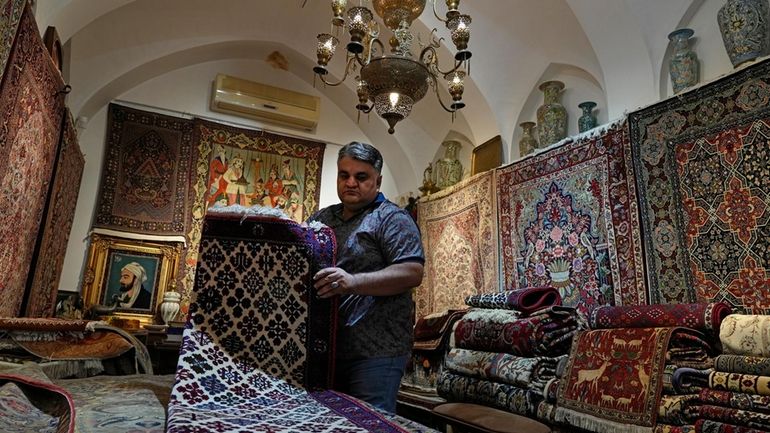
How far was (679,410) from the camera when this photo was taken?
2.01 meters

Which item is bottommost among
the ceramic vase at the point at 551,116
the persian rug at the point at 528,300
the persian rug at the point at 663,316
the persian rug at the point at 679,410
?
the persian rug at the point at 679,410

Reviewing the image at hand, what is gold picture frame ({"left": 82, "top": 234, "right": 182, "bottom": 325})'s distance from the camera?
5207mm

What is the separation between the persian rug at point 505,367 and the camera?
269 cm

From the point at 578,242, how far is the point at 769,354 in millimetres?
2064

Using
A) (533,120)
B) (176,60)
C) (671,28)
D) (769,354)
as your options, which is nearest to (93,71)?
(176,60)

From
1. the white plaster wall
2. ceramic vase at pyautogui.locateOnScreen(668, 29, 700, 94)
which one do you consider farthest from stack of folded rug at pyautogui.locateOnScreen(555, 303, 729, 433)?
the white plaster wall

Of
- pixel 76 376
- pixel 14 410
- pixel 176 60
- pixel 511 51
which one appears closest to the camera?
pixel 14 410

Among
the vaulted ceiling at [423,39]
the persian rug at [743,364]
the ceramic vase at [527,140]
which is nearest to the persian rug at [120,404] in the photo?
the persian rug at [743,364]

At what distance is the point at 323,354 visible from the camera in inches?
53.4

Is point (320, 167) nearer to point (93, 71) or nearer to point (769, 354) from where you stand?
point (93, 71)

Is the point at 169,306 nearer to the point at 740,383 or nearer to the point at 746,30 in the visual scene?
the point at 740,383

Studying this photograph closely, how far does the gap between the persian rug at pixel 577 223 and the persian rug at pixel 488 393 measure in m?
0.62

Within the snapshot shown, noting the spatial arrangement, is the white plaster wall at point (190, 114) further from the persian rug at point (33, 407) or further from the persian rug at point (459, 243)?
the persian rug at point (33, 407)

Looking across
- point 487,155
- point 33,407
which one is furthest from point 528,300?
point 33,407
